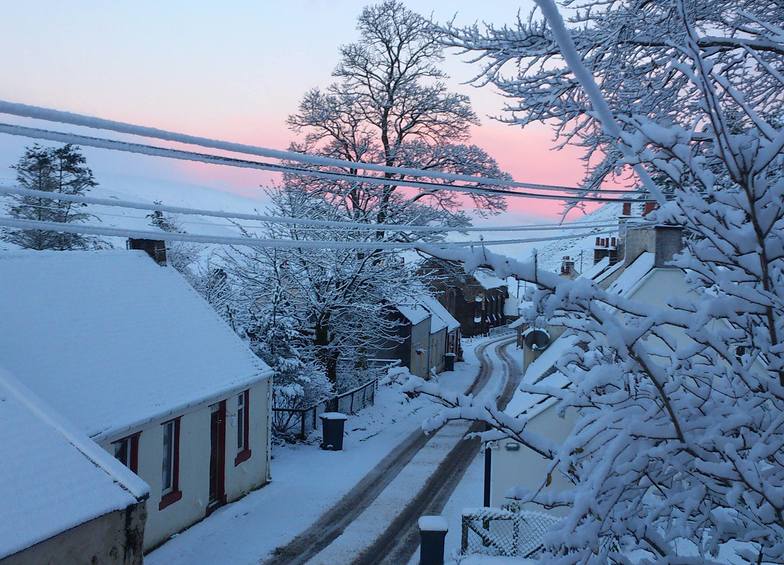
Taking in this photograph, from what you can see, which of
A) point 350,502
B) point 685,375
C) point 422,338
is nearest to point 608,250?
point 422,338

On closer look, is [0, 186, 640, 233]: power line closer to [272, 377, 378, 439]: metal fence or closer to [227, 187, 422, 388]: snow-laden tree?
[272, 377, 378, 439]: metal fence

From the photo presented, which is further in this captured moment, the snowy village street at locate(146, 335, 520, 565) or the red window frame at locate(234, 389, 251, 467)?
the red window frame at locate(234, 389, 251, 467)

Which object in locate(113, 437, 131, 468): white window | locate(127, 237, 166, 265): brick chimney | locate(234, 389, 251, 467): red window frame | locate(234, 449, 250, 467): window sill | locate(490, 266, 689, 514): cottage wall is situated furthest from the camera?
locate(127, 237, 166, 265): brick chimney

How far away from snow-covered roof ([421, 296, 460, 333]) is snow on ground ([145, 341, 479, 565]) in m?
13.2

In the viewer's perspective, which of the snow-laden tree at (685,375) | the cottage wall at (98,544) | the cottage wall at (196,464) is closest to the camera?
the snow-laden tree at (685,375)

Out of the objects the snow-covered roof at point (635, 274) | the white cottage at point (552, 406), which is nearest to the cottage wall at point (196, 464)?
the white cottage at point (552, 406)

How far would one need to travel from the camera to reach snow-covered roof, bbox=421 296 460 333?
39875mm

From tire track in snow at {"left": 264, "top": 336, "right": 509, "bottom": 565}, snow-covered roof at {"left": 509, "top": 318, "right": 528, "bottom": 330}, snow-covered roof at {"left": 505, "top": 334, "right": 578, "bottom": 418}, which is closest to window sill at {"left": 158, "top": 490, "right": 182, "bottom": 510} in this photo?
tire track in snow at {"left": 264, "top": 336, "right": 509, "bottom": 565}

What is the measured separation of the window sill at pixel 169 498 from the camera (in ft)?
42.9

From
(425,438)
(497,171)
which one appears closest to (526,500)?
(425,438)

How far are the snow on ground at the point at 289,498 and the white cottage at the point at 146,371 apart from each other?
19.0 inches

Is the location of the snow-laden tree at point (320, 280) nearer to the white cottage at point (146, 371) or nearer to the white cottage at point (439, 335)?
the white cottage at point (146, 371)

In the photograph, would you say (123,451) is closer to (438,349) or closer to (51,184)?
(438,349)

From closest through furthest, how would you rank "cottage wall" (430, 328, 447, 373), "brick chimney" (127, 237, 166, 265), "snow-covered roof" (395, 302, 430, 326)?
"brick chimney" (127, 237, 166, 265)
"snow-covered roof" (395, 302, 430, 326)
"cottage wall" (430, 328, 447, 373)
